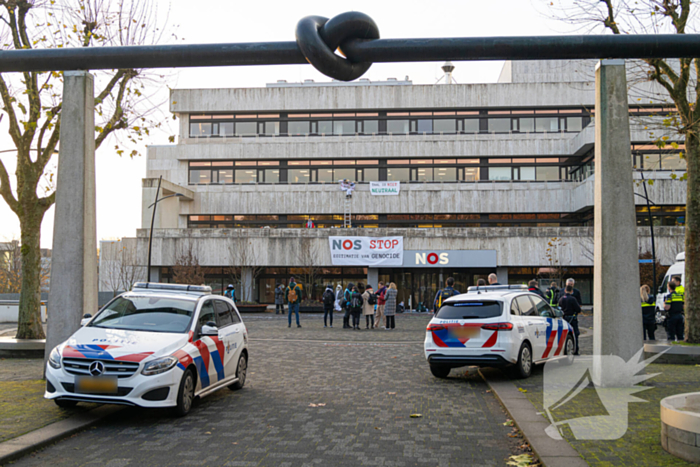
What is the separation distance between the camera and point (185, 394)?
8055 mm

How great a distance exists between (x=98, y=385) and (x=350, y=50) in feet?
18.0

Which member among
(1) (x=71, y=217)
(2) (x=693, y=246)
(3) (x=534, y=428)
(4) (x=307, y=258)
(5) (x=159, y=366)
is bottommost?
(3) (x=534, y=428)

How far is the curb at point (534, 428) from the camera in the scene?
18.4 feet

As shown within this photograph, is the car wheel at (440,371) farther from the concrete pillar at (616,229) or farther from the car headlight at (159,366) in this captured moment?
the car headlight at (159,366)

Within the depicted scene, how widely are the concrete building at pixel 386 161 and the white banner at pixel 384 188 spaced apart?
1.37ft

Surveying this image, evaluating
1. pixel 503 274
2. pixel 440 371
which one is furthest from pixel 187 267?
pixel 440 371

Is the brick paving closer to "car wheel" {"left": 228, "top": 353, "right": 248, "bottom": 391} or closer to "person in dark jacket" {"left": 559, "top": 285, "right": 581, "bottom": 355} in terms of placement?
"car wheel" {"left": 228, "top": 353, "right": 248, "bottom": 391}

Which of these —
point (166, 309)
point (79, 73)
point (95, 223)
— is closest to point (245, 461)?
point (166, 309)

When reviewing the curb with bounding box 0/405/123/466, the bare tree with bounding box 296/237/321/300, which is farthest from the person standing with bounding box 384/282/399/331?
the bare tree with bounding box 296/237/321/300

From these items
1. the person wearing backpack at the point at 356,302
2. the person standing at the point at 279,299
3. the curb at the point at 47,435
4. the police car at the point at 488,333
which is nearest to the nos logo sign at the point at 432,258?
the person standing at the point at 279,299

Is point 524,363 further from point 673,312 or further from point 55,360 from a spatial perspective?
point 55,360

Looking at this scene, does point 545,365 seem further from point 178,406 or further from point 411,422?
point 178,406

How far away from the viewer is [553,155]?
50.5m

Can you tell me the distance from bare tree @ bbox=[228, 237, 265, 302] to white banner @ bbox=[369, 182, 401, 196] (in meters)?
11.3
